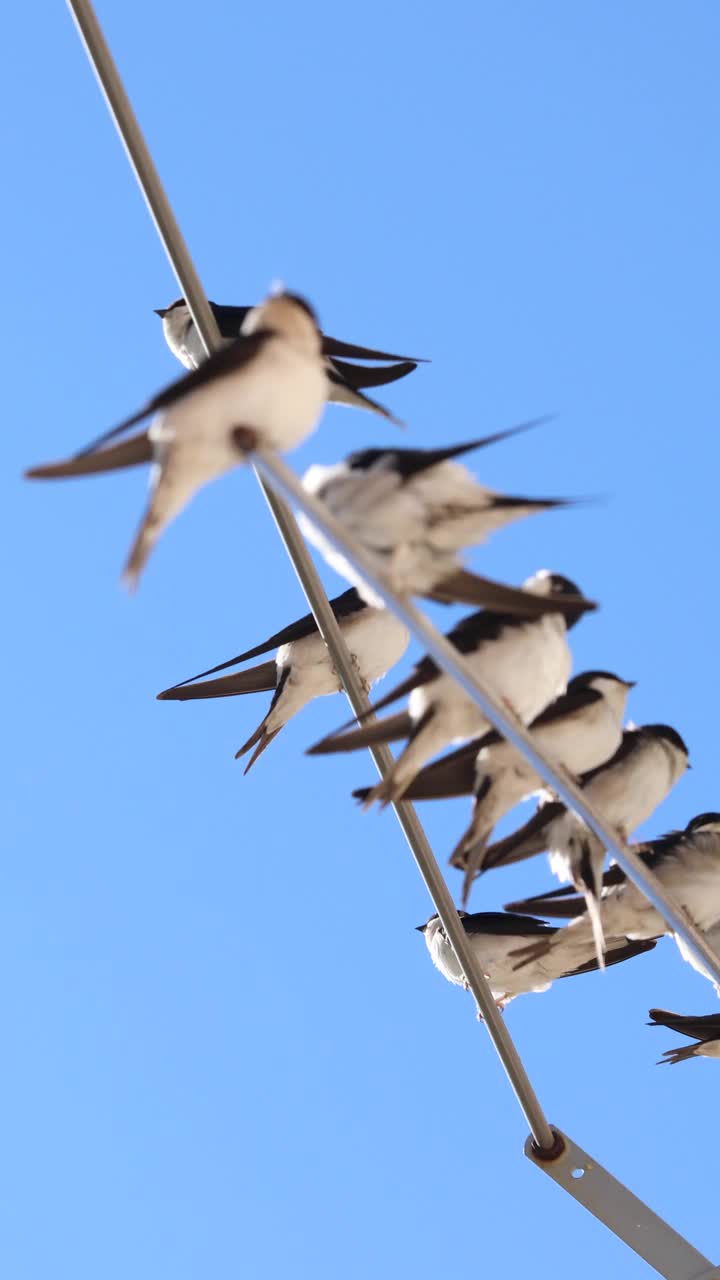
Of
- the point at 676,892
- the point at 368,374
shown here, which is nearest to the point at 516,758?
the point at 676,892

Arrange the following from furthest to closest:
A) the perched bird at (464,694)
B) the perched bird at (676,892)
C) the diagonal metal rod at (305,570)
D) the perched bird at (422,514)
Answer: the perched bird at (676,892), the diagonal metal rod at (305,570), the perched bird at (464,694), the perched bird at (422,514)

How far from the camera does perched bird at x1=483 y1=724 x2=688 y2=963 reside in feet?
7.29

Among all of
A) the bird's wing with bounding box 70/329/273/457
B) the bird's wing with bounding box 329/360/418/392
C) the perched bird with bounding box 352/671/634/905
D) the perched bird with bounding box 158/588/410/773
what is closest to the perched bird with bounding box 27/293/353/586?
the bird's wing with bounding box 70/329/273/457

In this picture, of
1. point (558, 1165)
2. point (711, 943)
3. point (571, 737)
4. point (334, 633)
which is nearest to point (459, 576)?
point (571, 737)

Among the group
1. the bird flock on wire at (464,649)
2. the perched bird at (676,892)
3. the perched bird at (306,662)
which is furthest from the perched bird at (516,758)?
the perched bird at (306,662)

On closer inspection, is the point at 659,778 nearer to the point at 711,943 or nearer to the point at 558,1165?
the point at 711,943

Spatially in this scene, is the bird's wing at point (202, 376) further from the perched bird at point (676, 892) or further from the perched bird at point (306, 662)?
the perched bird at point (306, 662)

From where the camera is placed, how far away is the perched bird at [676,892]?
8.69 ft

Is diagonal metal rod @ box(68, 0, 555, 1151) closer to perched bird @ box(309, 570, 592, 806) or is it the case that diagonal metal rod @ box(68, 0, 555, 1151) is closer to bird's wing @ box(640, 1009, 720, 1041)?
bird's wing @ box(640, 1009, 720, 1041)

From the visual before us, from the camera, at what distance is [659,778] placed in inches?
92.2

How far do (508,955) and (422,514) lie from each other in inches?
70.1

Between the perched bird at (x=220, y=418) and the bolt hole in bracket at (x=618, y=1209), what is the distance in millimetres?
2035

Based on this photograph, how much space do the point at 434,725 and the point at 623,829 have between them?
0.63 m

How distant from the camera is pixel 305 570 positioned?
255cm
